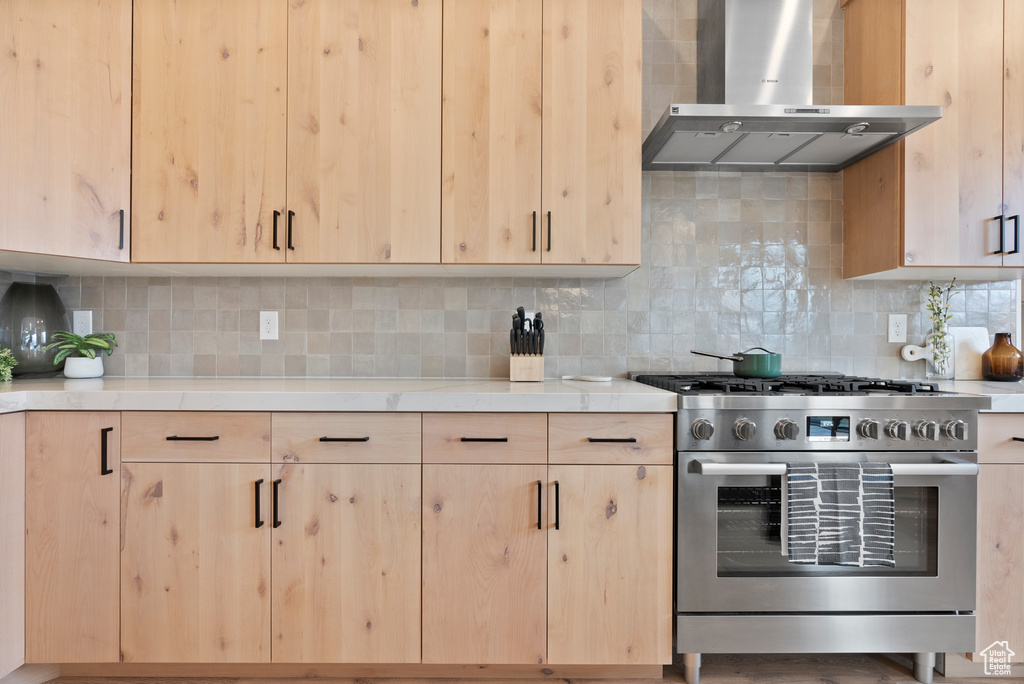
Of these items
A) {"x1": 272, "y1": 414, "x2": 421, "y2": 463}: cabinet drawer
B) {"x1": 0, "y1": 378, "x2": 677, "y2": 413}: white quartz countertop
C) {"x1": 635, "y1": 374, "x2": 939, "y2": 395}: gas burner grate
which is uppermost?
{"x1": 635, "y1": 374, "x2": 939, "y2": 395}: gas burner grate

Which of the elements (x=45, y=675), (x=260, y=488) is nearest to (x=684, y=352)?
(x=260, y=488)

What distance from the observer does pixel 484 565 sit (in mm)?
1720

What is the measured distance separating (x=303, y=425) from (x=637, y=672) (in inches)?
52.3

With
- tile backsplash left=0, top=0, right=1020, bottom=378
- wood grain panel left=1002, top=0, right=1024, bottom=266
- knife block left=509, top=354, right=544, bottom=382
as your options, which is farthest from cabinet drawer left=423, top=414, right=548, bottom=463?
wood grain panel left=1002, top=0, right=1024, bottom=266

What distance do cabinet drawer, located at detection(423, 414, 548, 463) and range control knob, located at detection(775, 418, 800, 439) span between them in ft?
2.26

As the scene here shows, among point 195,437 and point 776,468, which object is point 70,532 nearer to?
point 195,437

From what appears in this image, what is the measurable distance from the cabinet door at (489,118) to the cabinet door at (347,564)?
84 cm

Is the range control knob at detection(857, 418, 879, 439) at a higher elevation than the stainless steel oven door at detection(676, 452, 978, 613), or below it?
higher

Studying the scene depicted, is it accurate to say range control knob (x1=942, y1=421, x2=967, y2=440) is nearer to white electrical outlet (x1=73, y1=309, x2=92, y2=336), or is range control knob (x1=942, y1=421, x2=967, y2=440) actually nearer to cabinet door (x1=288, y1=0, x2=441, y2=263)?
cabinet door (x1=288, y1=0, x2=441, y2=263)

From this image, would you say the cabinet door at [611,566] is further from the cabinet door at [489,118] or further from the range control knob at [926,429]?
the cabinet door at [489,118]

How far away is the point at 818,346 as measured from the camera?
2.37m

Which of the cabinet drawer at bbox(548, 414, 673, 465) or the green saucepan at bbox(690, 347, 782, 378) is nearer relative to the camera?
the cabinet drawer at bbox(548, 414, 673, 465)

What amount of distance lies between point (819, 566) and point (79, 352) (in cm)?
269

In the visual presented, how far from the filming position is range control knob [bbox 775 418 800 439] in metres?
1.67
